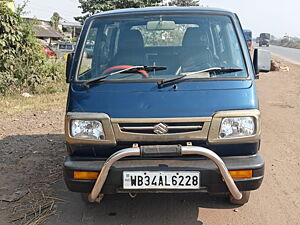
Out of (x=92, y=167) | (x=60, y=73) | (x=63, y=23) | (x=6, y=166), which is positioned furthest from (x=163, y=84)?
(x=63, y=23)

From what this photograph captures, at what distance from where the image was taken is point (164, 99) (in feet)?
9.39

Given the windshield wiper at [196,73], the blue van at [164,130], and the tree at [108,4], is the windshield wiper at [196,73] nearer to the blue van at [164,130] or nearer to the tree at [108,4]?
the blue van at [164,130]

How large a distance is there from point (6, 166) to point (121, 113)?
8.55ft

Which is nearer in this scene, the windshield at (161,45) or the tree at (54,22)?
the windshield at (161,45)

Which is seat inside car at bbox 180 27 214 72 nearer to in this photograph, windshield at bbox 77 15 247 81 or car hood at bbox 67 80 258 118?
windshield at bbox 77 15 247 81

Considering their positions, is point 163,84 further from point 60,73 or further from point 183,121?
point 60,73

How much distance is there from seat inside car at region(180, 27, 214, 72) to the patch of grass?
5.41 metres

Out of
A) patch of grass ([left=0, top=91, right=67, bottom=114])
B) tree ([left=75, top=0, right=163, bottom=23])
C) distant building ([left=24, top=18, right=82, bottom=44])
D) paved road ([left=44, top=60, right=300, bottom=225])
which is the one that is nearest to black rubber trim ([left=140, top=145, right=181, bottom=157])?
paved road ([left=44, top=60, right=300, bottom=225])

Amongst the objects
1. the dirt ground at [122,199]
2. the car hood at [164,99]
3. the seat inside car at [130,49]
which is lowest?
the dirt ground at [122,199]

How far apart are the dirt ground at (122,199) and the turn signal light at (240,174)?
616mm

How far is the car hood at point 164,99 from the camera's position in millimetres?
2797

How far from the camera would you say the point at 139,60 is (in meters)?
3.38

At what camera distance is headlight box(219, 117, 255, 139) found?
282cm

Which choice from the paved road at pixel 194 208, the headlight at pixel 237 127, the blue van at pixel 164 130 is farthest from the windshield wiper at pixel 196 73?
the paved road at pixel 194 208
